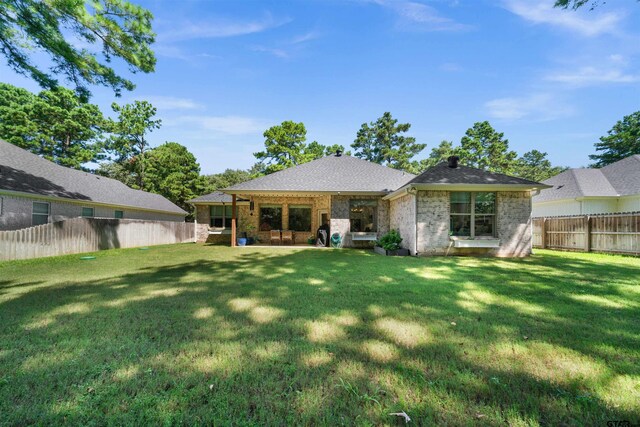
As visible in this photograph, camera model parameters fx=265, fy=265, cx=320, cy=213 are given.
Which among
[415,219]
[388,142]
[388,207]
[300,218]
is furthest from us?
[388,142]

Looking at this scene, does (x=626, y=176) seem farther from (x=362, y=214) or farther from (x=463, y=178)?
(x=362, y=214)

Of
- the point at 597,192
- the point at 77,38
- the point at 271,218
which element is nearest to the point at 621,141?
the point at 597,192

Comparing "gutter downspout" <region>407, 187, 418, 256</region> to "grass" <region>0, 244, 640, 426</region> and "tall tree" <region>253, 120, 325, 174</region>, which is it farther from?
"tall tree" <region>253, 120, 325, 174</region>

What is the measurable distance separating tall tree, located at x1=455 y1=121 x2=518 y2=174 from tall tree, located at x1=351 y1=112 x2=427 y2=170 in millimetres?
6646

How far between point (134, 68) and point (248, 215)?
30.0 feet

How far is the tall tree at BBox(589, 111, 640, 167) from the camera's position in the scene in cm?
2794

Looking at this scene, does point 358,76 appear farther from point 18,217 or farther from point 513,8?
point 18,217

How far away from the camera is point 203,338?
2875 mm

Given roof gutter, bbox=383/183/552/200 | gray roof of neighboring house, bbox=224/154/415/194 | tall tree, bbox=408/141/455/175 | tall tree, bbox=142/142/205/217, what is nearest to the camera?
roof gutter, bbox=383/183/552/200

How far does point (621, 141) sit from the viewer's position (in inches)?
1137

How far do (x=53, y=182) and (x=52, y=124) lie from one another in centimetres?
Result: 1717

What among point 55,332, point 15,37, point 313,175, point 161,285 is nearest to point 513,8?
point 313,175

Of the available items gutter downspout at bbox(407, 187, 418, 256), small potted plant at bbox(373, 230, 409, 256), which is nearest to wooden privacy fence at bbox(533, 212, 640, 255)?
gutter downspout at bbox(407, 187, 418, 256)

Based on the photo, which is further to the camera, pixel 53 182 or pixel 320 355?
pixel 53 182
